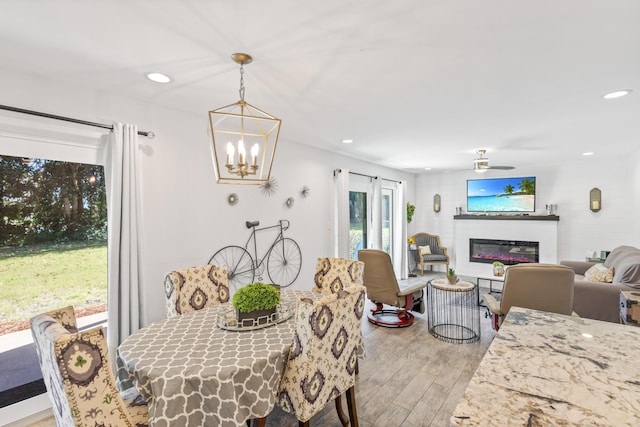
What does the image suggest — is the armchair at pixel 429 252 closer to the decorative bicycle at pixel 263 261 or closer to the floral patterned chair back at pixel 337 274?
the decorative bicycle at pixel 263 261

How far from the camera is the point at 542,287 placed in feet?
9.74

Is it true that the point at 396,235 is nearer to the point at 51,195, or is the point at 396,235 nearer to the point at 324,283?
the point at 324,283

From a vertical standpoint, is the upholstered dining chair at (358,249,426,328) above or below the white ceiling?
below

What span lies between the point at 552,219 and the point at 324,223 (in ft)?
15.6

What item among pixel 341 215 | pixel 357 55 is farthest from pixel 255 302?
pixel 341 215

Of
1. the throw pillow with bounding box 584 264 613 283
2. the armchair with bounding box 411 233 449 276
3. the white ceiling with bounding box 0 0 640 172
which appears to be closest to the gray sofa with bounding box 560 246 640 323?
the throw pillow with bounding box 584 264 613 283

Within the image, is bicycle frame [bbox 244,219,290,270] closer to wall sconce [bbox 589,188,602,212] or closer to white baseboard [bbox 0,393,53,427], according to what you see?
white baseboard [bbox 0,393,53,427]

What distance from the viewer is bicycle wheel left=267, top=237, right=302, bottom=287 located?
4023 mm

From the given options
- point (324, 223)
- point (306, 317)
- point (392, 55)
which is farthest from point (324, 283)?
point (392, 55)

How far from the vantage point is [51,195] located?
8.18 ft

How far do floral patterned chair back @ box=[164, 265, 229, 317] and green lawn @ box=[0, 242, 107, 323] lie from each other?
0.76 m

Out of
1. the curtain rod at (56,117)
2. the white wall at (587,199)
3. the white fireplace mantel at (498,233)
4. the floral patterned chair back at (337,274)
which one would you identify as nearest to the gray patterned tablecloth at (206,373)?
the floral patterned chair back at (337,274)

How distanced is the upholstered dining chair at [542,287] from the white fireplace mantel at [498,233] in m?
3.97

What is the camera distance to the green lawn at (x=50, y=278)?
7.59 ft
